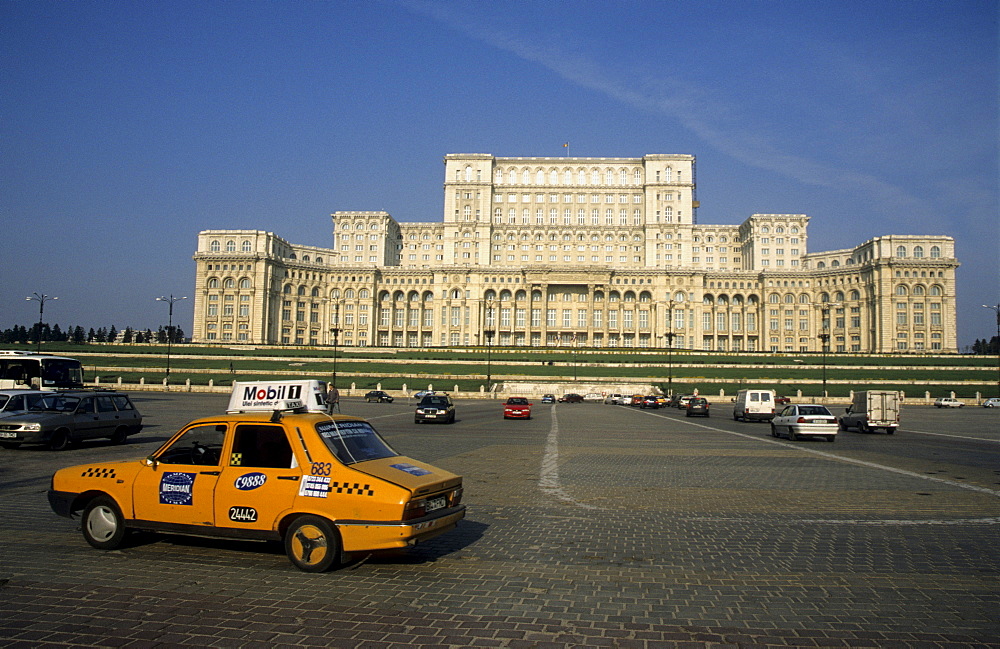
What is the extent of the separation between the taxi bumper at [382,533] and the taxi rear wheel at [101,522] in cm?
308

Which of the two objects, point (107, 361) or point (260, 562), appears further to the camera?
point (107, 361)

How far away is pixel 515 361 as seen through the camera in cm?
8606

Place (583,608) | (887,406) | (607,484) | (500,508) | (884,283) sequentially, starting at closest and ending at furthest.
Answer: (583,608) < (500,508) < (607,484) < (887,406) < (884,283)

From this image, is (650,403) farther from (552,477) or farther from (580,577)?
(580,577)

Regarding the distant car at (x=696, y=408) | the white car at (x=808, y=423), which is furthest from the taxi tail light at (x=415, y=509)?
the distant car at (x=696, y=408)

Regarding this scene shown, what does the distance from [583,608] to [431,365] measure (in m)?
74.5

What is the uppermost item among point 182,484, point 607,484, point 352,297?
point 352,297

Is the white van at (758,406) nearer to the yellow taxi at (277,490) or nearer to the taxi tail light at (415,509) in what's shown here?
the yellow taxi at (277,490)

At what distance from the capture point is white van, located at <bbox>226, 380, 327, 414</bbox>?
781 cm

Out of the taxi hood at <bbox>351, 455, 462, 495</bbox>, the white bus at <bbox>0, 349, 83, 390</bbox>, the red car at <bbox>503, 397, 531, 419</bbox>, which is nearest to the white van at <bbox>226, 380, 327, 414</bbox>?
the taxi hood at <bbox>351, 455, 462, 495</bbox>

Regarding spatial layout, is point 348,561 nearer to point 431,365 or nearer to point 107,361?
point 431,365

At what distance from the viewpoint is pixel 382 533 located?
6520 millimetres

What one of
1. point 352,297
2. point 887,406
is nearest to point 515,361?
point 352,297

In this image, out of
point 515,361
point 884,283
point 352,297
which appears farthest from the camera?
point 352,297
